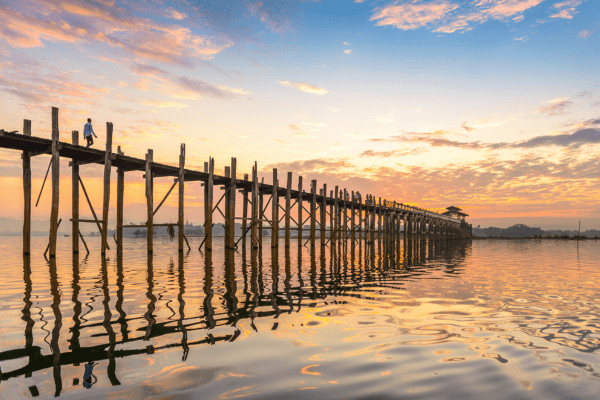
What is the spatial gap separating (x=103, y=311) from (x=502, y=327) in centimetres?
671

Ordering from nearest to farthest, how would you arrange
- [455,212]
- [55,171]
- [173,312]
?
[173,312] → [55,171] → [455,212]

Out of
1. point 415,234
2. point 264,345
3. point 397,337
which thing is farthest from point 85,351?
point 415,234

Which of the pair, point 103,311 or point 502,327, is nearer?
point 502,327

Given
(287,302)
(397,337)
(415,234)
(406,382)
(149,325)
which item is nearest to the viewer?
(406,382)

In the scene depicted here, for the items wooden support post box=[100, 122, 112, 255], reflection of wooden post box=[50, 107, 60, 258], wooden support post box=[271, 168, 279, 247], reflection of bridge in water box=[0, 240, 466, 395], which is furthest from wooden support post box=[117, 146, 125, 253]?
→ wooden support post box=[271, 168, 279, 247]

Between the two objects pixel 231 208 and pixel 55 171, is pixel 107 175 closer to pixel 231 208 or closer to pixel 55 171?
pixel 55 171

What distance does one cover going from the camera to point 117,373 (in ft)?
12.5

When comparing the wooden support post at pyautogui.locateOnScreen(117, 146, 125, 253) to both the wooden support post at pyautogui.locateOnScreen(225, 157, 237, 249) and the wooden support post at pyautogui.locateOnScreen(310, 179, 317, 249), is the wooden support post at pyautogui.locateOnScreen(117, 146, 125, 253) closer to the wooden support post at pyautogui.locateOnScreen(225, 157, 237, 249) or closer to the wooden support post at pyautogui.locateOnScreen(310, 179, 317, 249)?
the wooden support post at pyautogui.locateOnScreen(225, 157, 237, 249)

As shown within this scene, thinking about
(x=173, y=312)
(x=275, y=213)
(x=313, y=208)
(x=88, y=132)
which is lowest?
(x=173, y=312)

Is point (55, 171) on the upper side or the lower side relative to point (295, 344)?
upper

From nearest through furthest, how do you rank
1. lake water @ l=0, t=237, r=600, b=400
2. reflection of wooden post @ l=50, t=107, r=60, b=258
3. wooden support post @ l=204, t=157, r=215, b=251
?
lake water @ l=0, t=237, r=600, b=400 < reflection of wooden post @ l=50, t=107, r=60, b=258 < wooden support post @ l=204, t=157, r=215, b=251

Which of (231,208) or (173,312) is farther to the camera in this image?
(231,208)

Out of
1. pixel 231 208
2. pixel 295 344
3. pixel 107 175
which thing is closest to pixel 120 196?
pixel 107 175

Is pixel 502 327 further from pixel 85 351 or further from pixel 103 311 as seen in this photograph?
pixel 103 311
